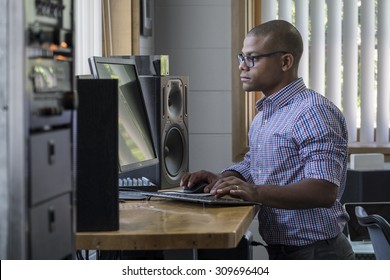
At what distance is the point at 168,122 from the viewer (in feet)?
11.5

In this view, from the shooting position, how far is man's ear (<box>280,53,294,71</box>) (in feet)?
9.81

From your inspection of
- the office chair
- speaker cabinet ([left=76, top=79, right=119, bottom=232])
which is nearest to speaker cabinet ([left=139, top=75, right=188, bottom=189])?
the office chair

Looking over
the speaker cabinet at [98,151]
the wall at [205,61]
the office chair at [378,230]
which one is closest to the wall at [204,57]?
the wall at [205,61]

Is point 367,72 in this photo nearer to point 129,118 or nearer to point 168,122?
point 168,122

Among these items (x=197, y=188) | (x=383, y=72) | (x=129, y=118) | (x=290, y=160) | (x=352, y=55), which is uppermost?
(x=352, y=55)

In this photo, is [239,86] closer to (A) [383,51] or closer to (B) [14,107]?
(A) [383,51]

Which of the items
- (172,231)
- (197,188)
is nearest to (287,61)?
(197,188)

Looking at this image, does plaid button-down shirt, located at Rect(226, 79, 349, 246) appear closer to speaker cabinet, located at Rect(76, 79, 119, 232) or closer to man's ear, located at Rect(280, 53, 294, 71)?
man's ear, located at Rect(280, 53, 294, 71)

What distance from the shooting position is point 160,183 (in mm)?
3389

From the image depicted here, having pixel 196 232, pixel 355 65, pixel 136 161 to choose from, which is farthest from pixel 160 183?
pixel 355 65

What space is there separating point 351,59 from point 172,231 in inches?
140

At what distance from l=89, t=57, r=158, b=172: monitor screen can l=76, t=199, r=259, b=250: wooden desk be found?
37cm
